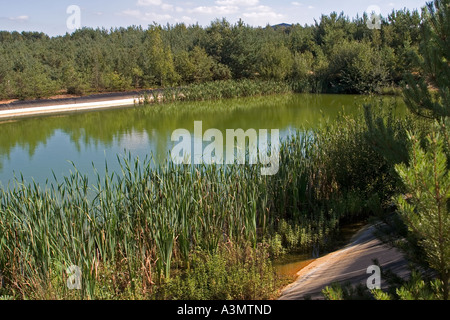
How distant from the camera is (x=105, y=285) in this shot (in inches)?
150

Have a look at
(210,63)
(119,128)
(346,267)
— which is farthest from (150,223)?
(210,63)

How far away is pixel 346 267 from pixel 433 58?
200cm

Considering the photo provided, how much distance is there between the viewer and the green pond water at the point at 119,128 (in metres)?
9.28

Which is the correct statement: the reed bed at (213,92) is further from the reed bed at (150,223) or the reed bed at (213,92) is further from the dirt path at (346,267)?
the dirt path at (346,267)

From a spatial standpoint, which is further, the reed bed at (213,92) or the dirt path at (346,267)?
the reed bed at (213,92)

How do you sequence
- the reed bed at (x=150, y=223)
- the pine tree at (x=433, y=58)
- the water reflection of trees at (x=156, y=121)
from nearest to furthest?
1. the reed bed at (x=150, y=223)
2. the pine tree at (x=433, y=58)
3. the water reflection of trees at (x=156, y=121)

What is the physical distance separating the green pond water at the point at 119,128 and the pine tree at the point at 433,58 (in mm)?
3091

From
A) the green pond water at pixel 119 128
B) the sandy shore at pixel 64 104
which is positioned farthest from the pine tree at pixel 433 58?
the sandy shore at pixel 64 104

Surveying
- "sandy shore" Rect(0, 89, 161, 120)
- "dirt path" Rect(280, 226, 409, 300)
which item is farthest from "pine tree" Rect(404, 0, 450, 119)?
"sandy shore" Rect(0, 89, 161, 120)

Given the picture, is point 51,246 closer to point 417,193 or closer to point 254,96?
point 417,193

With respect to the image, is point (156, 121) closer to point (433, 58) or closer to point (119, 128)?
point (119, 128)

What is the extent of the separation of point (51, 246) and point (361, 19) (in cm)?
3743

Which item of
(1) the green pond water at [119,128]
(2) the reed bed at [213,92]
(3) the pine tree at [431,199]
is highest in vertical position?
(2) the reed bed at [213,92]

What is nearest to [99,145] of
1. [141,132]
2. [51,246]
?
[141,132]
